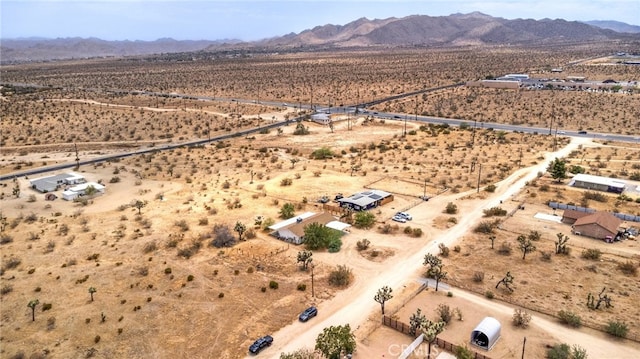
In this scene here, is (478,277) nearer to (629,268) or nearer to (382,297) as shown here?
(382,297)

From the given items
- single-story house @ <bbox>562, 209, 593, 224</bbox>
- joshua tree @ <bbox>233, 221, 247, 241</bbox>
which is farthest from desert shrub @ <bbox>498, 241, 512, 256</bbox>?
joshua tree @ <bbox>233, 221, 247, 241</bbox>

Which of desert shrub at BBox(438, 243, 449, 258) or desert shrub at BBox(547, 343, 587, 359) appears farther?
desert shrub at BBox(438, 243, 449, 258)

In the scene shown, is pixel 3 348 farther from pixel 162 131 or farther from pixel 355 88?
pixel 355 88

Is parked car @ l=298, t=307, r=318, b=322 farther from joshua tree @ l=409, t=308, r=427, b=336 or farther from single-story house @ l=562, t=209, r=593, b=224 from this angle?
single-story house @ l=562, t=209, r=593, b=224

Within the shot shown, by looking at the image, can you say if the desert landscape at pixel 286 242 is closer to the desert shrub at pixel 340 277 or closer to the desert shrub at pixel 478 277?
the desert shrub at pixel 340 277

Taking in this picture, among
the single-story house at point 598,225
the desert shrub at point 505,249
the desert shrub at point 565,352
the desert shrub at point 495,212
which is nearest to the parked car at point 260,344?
the desert shrub at point 565,352

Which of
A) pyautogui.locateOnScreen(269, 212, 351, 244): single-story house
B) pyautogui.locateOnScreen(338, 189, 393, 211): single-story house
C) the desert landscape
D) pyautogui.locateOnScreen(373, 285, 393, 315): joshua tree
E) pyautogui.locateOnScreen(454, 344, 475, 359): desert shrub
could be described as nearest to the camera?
pyautogui.locateOnScreen(454, 344, 475, 359): desert shrub

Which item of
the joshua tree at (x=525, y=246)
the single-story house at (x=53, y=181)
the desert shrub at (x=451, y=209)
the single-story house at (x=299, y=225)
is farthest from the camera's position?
the single-story house at (x=53, y=181)
